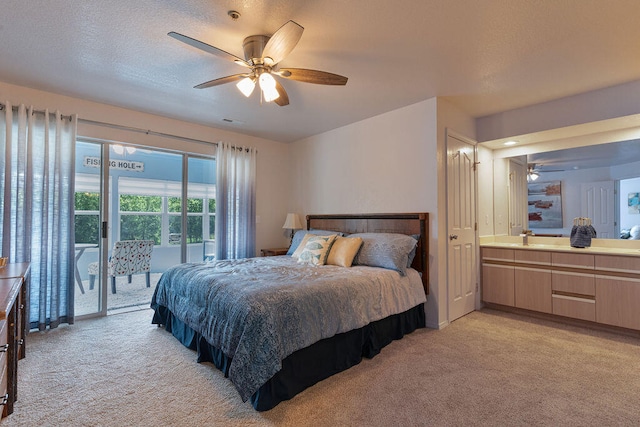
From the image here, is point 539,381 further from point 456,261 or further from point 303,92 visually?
point 303,92

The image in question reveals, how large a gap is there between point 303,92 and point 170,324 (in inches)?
109

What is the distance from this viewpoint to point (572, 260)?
3.26 meters

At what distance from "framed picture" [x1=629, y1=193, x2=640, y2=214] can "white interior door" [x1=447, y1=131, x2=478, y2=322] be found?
1522 millimetres

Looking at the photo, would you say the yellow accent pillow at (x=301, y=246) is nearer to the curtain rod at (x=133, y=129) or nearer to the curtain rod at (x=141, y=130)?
the curtain rod at (x=133, y=129)

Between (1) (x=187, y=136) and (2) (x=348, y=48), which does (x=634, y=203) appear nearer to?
(2) (x=348, y=48)

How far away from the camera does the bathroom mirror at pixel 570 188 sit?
332 cm

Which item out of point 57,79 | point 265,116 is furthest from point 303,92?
point 57,79

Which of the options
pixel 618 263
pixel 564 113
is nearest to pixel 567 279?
pixel 618 263

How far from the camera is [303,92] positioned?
3119 mm

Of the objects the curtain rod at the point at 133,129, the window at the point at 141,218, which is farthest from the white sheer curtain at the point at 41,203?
the window at the point at 141,218

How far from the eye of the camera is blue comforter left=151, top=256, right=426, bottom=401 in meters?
1.84

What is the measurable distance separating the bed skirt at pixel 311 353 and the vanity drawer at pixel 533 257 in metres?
1.56

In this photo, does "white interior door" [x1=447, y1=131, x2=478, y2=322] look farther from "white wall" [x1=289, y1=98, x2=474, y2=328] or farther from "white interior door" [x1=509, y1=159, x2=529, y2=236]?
"white interior door" [x1=509, y1=159, x2=529, y2=236]

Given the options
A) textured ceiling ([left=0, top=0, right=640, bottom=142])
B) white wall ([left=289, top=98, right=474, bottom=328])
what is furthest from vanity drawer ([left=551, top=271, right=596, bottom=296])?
textured ceiling ([left=0, top=0, right=640, bottom=142])
